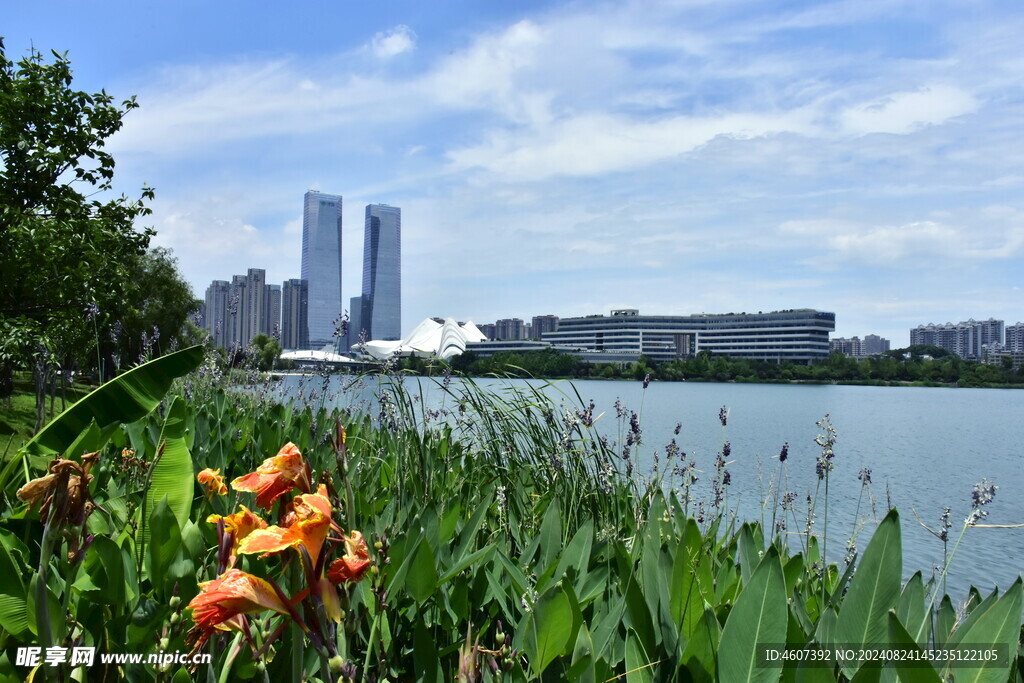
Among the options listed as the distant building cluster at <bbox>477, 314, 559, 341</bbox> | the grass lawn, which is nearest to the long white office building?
the distant building cluster at <bbox>477, 314, 559, 341</bbox>

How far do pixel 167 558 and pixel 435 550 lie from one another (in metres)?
0.50

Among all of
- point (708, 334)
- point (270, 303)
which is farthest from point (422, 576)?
point (708, 334)

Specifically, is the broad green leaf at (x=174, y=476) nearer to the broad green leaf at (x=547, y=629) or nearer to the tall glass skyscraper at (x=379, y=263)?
the broad green leaf at (x=547, y=629)

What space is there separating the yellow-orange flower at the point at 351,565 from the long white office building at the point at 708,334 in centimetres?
7155

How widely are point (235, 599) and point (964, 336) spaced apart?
10884 centimetres

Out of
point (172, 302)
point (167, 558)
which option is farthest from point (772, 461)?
point (172, 302)

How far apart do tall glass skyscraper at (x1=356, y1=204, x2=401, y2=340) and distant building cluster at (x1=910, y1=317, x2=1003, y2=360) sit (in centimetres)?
7446

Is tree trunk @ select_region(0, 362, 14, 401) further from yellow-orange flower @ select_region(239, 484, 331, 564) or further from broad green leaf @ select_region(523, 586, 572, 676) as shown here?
yellow-orange flower @ select_region(239, 484, 331, 564)

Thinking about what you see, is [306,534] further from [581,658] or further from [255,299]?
[255,299]

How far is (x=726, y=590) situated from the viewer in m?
1.33

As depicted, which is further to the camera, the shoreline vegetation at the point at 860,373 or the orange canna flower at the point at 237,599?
the shoreline vegetation at the point at 860,373

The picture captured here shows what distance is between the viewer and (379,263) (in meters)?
38.2

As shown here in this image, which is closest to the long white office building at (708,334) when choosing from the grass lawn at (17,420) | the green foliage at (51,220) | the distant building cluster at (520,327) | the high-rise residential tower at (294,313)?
the distant building cluster at (520,327)

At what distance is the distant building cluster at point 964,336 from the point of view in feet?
282
